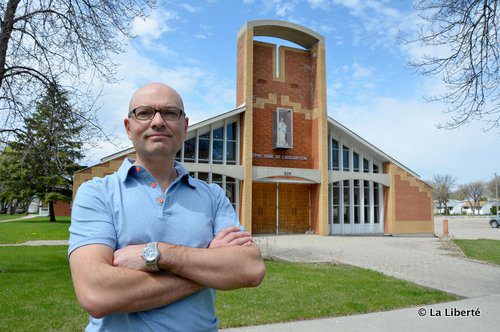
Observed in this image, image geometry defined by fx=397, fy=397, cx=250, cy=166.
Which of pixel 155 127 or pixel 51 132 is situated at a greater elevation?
pixel 51 132

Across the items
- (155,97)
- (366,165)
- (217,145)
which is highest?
(217,145)

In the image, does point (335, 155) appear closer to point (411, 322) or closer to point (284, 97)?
point (284, 97)

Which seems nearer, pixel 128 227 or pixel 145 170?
pixel 128 227

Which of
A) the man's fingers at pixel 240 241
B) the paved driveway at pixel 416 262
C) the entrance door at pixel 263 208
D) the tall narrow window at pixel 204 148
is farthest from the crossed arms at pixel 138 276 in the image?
the entrance door at pixel 263 208

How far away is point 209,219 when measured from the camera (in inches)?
→ 83.7

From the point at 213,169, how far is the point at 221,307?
13.7 m

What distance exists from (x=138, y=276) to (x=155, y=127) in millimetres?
733

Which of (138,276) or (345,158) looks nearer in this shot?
(138,276)

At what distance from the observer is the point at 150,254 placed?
5.81ft

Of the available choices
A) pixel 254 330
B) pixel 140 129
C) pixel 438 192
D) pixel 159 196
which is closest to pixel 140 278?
pixel 159 196

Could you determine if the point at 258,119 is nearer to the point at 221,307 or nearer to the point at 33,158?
the point at 33,158

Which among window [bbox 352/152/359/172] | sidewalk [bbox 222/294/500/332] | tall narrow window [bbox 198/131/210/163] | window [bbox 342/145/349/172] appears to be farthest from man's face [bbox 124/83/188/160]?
window [bbox 352/152/359/172]

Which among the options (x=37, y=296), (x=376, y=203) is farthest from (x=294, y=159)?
(x=37, y=296)

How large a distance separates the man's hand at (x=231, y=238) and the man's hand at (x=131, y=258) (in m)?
0.38
